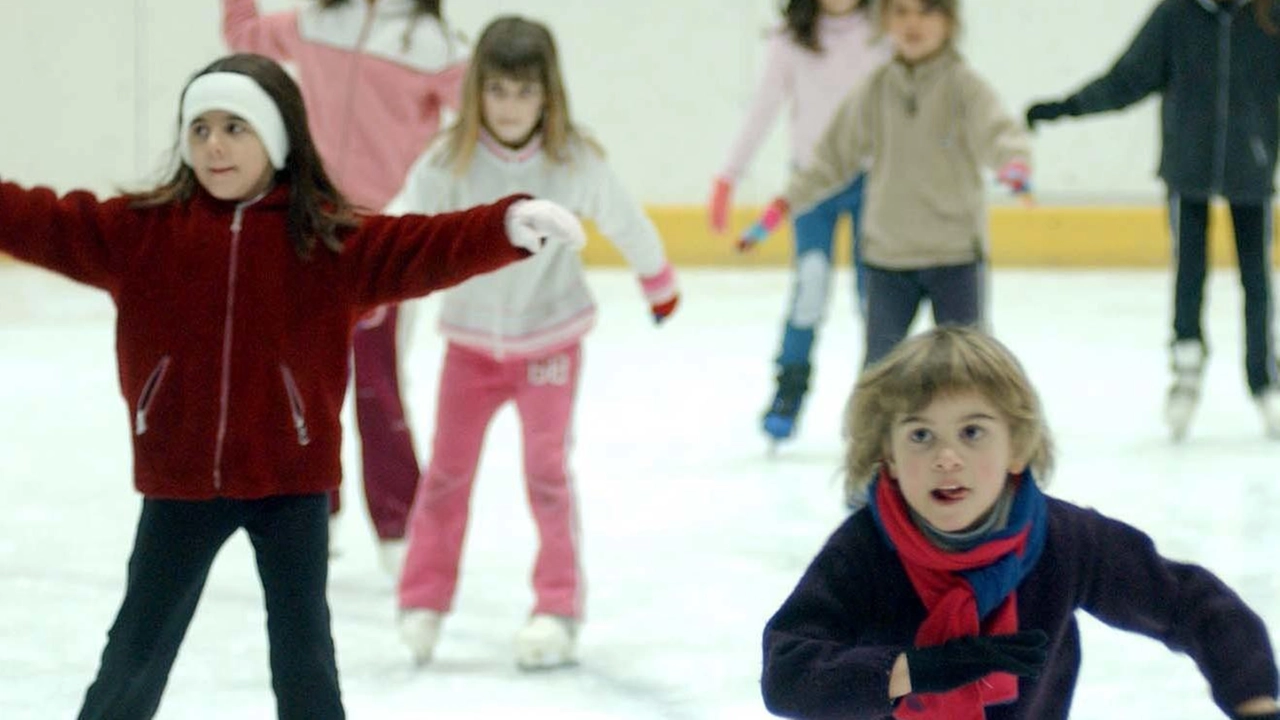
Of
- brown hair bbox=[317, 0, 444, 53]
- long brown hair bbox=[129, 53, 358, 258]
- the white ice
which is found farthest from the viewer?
brown hair bbox=[317, 0, 444, 53]

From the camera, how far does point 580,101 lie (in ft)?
31.2

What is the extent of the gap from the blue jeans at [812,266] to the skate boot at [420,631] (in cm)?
195

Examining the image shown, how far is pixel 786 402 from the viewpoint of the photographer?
514cm

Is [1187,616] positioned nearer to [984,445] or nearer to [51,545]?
[984,445]

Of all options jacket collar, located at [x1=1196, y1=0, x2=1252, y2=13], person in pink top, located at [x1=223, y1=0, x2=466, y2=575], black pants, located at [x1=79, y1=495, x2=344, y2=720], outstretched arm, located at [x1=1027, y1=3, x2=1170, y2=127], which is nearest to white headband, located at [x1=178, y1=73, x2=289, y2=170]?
black pants, located at [x1=79, y1=495, x2=344, y2=720]

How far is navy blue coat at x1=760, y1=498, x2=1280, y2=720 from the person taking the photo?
1813 mm

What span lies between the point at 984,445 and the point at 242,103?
1.06 m

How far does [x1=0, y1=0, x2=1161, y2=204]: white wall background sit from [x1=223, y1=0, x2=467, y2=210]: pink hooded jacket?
5.07m

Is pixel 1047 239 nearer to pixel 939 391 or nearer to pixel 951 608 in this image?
pixel 939 391

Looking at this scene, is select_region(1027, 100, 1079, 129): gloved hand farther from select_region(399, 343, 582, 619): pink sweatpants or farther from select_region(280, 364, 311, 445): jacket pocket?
select_region(280, 364, 311, 445): jacket pocket

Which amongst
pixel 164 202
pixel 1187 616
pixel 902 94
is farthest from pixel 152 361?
pixel 902 94

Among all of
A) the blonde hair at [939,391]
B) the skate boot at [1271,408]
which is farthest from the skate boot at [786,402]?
the blonde hair at [939,391]

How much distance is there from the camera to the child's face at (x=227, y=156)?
2.42 metres

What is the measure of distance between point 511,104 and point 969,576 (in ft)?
5.25
